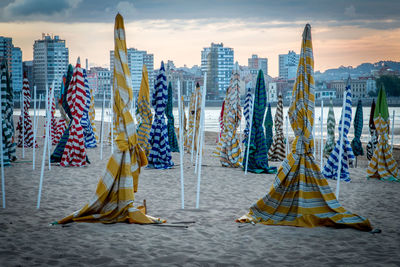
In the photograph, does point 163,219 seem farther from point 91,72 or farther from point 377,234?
point 91,72

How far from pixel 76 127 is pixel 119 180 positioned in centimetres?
558

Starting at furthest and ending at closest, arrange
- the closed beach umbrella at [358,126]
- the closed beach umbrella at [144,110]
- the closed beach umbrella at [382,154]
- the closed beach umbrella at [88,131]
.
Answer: the closed beach umbrella at [88,131], the closed beach umbrella at [358,126], the closed beach umbrella at [144,110], the closed beach umbrella at [382,154]

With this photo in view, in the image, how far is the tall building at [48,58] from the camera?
383ft

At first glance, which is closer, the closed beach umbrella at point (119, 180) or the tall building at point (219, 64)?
the closed beach umbrella at point (119, 180)

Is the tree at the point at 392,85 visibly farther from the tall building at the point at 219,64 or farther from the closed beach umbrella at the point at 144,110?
the closed beach umbrella at the point at 144,110

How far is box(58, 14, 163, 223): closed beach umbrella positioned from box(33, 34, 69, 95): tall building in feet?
380

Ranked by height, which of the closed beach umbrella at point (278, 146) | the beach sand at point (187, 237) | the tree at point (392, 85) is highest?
the tree at point (392, 85)

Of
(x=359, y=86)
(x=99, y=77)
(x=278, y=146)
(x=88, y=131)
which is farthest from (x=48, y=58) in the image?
(x=278, y=146)

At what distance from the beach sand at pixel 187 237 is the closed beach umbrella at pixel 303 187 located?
194 millimetres

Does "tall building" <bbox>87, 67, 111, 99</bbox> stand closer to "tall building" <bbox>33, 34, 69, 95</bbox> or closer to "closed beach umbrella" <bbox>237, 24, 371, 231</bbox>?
"tall building" <bbox>33, 34, 69, 95</bbox>

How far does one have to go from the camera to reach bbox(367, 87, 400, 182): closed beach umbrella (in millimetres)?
10094

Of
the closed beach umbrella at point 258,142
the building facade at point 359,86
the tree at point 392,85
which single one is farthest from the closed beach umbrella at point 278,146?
the building facade at point 359,86

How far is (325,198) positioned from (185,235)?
6.02 ft

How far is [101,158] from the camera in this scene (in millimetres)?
12469
